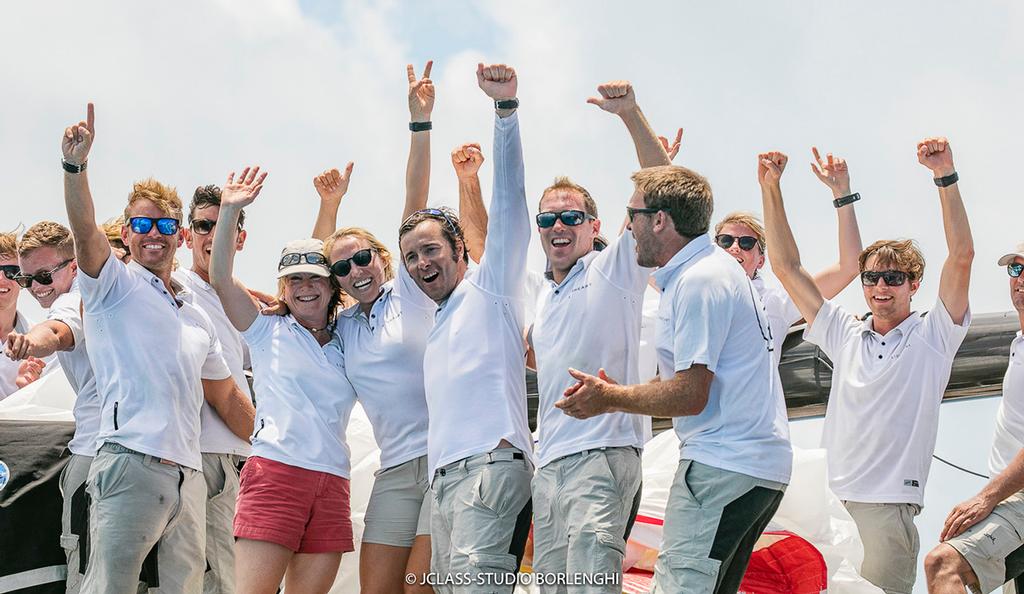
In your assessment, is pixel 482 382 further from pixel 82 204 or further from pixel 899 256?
pixel 899 256

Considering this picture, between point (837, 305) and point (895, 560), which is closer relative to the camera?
point (895, 560)

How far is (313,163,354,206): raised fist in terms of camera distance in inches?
276

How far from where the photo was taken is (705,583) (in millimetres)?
4145

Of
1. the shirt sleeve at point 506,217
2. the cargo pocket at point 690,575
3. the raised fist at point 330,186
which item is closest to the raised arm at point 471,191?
the raised fist at point 330,186

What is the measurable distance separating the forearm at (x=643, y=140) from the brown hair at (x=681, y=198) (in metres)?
0.70

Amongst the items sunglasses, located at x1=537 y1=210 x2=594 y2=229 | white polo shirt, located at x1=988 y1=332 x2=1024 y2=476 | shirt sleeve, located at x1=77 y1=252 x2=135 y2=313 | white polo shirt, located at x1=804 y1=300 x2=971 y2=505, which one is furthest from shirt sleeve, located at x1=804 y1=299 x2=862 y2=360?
shirt sleeve, located at x1=77 y1=252 x2=135 y2=313

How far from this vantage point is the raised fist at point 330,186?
276 inches

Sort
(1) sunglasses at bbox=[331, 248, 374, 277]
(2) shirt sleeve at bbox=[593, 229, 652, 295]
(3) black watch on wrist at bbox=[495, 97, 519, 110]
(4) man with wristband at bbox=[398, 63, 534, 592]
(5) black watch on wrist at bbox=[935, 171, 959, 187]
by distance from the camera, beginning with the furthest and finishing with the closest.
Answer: (5) black watch on wrist at bbox=[935, 171, 959, 187], (1) sunglasses at bbox=[331, 248, 374, 277], (3) black watch on wrist at bbox=[495, 97, 519, 110], (2) shirt sleeve at bbox=[593, 229, 652, 295], (4) man with wristband at bbox=[398, 63, 534, 592]

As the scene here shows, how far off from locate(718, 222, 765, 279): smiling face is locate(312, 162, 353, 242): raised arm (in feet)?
7.35

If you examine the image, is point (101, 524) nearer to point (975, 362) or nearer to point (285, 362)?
point (285, 362)

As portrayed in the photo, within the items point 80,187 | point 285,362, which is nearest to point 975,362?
point 285,362

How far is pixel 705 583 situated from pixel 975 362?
167 inches

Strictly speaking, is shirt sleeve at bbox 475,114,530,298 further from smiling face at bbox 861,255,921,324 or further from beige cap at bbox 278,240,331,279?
smiling face at bbox 861,255,921,324

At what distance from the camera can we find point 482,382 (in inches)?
202
